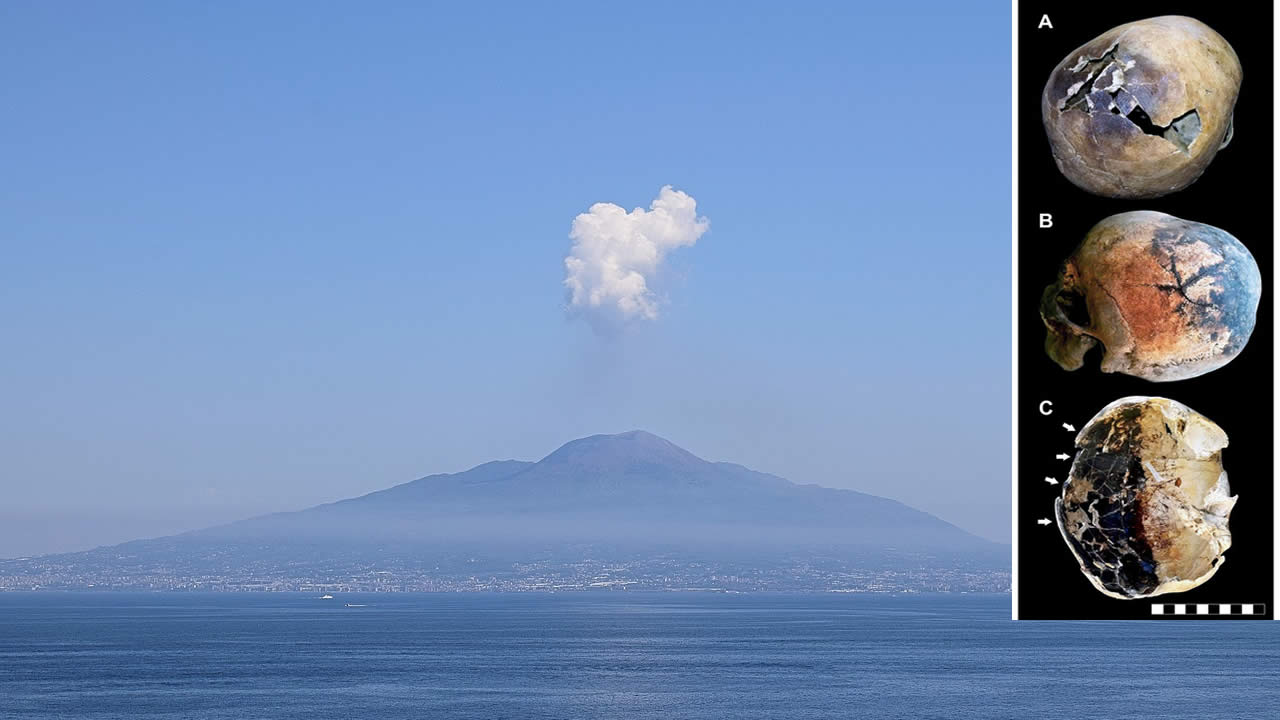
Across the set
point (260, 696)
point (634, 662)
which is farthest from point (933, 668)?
point (260, 696)

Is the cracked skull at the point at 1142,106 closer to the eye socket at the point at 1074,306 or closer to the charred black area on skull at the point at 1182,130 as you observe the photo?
the charred black area on skull at the point at 1182,130

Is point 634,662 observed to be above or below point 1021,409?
below

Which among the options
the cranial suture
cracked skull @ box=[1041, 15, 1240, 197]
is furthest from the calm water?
cracked skull @ box=[1041, 15, 1240, 197]

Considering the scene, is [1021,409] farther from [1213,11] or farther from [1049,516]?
[1213,11]

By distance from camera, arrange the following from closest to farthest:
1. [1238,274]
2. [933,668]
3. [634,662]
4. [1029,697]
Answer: [1238,274] < [1029,697] < [933,668] < [634,662]

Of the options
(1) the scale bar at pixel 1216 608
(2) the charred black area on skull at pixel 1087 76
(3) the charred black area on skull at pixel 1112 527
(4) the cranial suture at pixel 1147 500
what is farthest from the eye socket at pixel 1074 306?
(1) the scale bar at pixel 1216 608

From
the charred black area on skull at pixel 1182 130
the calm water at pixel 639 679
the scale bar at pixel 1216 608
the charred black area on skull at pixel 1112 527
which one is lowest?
the calm water at pixel 639 679
